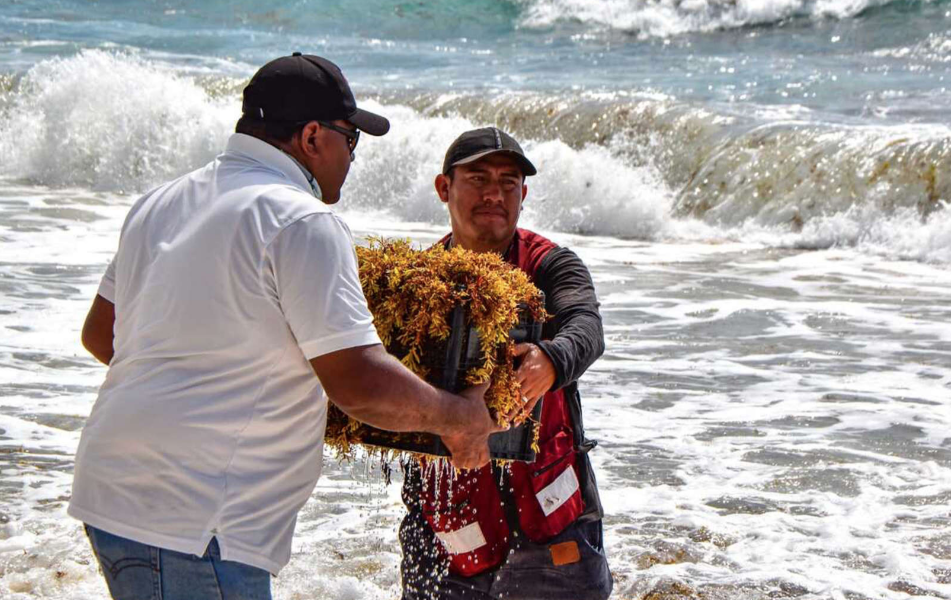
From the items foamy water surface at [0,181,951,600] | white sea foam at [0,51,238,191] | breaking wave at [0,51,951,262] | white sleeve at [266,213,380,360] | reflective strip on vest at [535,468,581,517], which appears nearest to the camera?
white sleeve at [266,213,380,360]

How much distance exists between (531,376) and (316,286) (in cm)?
69

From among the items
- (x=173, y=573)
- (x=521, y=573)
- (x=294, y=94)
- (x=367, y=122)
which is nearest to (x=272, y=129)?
(x=294, y=94)

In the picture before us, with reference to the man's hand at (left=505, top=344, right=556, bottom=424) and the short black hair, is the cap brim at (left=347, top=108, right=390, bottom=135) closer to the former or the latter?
the short black hair

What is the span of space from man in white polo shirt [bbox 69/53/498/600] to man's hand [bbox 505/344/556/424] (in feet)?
1.21

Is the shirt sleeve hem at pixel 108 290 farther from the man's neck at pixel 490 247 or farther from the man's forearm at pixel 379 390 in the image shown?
the man's neck at pixel 490 247

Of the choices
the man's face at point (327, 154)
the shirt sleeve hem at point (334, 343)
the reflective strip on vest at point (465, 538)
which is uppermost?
the man's face at point (327, 154)

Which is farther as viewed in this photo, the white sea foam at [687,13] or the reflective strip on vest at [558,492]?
the white sea foam at [687,13]

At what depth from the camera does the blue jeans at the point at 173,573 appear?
7.55 ft

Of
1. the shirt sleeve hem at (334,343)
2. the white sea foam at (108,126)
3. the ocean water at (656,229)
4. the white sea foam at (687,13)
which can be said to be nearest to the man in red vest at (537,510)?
the shirt sleeve hem at (334,343)

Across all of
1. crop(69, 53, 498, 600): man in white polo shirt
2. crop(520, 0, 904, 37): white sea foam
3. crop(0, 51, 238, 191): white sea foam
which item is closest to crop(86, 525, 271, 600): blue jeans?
crop(69, 53, 498, 600): man in white polo shirt

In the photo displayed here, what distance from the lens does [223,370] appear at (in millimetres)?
2307

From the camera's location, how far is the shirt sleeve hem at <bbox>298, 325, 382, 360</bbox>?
224 cm

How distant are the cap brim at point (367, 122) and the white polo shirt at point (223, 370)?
0.86ft

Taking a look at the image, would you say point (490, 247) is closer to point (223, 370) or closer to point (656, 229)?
point (223, 370)
